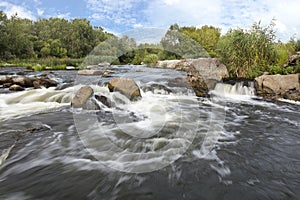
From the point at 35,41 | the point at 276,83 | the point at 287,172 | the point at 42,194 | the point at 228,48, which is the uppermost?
the point at 35,41

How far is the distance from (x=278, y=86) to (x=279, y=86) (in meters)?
0.03

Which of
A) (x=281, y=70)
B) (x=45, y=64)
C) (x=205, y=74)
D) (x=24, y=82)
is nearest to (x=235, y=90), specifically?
(x=205, y=74)

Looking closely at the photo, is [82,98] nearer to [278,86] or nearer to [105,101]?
[105,101]

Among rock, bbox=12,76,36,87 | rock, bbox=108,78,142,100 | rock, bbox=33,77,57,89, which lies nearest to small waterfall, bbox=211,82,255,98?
rock, bbox=108,78,142,100

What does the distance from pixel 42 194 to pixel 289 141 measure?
4339mm

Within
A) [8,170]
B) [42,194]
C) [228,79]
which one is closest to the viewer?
[42,194]

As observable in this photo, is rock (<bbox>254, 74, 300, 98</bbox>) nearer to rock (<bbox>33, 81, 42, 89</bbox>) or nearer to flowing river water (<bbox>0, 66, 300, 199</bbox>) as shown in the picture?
flowing river water (<bbox>0, 66, 300, 199</bbox>)

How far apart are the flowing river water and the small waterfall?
2.33 m

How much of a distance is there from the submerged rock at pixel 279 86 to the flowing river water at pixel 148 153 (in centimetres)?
176

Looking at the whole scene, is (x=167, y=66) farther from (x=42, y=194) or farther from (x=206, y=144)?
(x=42, y=194)

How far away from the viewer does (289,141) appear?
392cm

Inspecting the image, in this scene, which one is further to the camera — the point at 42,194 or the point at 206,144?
the point at 206,144

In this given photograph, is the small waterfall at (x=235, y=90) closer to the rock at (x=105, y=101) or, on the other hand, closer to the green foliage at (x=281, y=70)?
the green foliage at (x=281, y=70)

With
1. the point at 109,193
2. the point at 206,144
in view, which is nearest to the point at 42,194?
the point at 109,193
